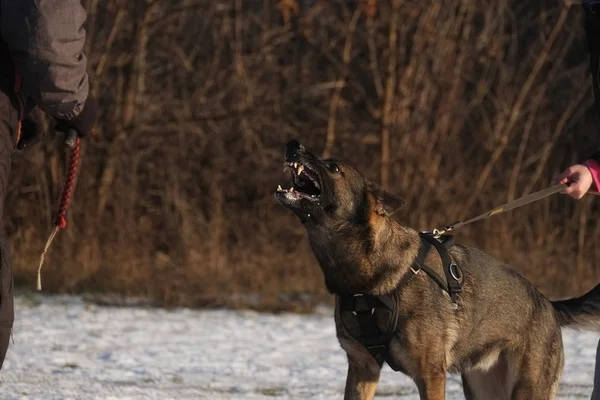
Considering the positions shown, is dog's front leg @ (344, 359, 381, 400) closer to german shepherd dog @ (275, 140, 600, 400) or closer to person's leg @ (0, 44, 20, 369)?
german shepherd dog @ (275, 140, 600, 400)

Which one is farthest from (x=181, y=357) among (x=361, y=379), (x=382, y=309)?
(x=382, y=309)

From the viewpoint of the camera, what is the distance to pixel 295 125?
1320cm

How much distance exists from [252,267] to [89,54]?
10.4ft

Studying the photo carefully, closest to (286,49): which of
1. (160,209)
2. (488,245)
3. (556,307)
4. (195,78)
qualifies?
(195,78)

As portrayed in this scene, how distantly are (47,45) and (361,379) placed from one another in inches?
89.0

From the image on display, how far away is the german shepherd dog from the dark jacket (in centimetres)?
133

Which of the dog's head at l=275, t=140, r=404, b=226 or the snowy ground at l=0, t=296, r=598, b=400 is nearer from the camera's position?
the dog's head at l=275, t=140, r=404, b=226

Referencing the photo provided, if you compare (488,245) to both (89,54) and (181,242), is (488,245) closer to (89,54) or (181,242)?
(181,242)

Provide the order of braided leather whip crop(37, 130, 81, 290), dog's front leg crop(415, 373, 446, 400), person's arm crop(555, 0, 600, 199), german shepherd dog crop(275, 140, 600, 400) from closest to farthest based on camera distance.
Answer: braided leather whip crop(37, 130, 81, 290)
person's arm crop(555, 0, 600, 199)
dog's front leg crop(415, 373, 446, 400)
german shepherd dog crop(275, 140, 600, 400)

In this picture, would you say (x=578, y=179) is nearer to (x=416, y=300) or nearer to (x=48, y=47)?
(x=416, y=300)

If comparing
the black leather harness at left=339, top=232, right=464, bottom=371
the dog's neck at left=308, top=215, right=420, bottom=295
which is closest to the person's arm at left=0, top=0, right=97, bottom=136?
the dog's neck at left=308, top=215, right=420, bottom=295

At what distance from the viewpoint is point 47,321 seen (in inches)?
354

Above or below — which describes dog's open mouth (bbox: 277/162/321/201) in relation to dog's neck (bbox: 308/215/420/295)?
above

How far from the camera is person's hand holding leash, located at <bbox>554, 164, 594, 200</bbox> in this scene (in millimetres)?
4340
